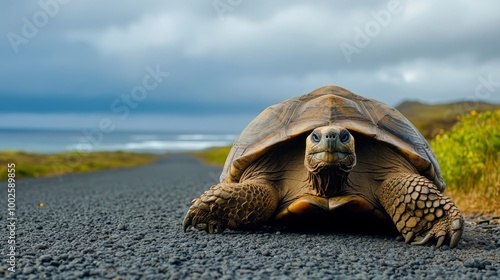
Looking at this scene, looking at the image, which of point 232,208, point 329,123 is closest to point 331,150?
point 329,123

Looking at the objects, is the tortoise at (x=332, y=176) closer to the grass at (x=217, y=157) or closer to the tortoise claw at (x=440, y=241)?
the tortoise claw at (x=440, y=241)

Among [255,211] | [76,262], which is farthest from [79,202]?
[76,262]

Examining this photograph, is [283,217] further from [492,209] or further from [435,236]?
Answer: [492,209]

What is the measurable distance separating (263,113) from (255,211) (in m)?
1.54

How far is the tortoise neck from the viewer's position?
5176 mm

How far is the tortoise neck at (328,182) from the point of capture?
5.18 m

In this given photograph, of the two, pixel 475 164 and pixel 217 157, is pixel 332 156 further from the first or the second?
pixel 217 157

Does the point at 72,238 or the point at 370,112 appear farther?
the point at 370,112

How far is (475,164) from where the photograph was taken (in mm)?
8719

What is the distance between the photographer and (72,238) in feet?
17.6

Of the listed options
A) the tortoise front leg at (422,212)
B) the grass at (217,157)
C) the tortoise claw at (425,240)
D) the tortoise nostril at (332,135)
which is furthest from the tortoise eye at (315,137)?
the grass at (217,157)

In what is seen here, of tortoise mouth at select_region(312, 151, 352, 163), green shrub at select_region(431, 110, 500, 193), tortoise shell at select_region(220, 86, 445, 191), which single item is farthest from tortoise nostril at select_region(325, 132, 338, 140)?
green shrub at select_region(431, 110, 500, 193)

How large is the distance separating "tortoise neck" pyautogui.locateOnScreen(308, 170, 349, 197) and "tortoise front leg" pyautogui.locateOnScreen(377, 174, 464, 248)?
51 cm

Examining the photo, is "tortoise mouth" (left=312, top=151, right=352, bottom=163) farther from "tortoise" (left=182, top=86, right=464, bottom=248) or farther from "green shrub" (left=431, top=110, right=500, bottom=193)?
"green shrub" (left=431, top=110, right=500, bottom=193)
